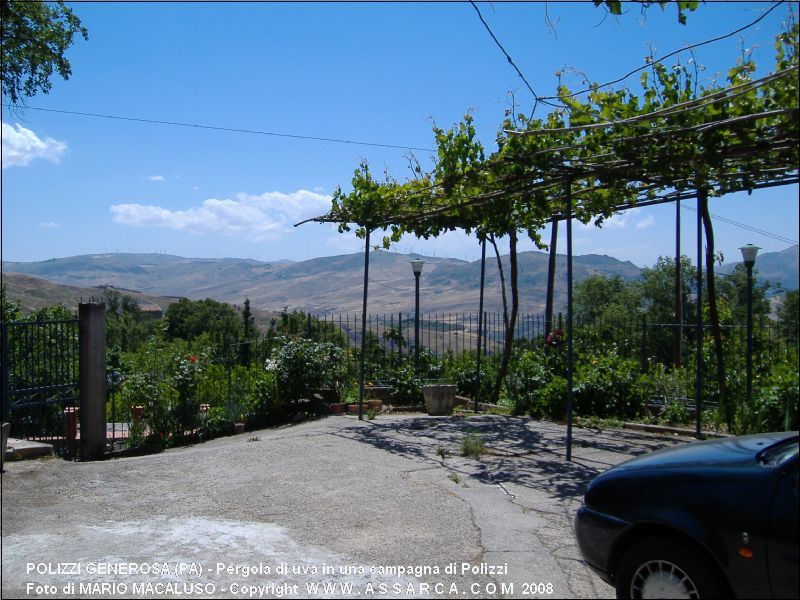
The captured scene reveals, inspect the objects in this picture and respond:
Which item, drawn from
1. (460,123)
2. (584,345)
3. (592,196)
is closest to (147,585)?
(460,123)

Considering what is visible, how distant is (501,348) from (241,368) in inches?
240

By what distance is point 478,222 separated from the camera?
1291cm

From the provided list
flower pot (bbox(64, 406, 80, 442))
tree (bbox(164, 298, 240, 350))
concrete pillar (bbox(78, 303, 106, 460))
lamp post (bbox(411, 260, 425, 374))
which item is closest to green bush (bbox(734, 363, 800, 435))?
lamp post (bbox(411, 260, 425, 374))

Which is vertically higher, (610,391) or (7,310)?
(7,310)

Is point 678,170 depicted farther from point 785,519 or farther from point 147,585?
point 147,585

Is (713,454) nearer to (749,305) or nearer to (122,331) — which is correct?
(749,305)

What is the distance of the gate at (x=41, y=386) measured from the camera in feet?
32.4

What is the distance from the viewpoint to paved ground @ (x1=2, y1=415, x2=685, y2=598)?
5023 mm

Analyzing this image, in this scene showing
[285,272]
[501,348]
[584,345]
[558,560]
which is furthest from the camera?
[285,272]

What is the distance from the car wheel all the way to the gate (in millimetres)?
8430

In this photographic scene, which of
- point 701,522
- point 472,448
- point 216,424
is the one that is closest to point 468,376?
point 216,424

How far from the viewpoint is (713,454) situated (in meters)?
4.36

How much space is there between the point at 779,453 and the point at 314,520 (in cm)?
405

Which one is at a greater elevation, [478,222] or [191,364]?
[478,222]
